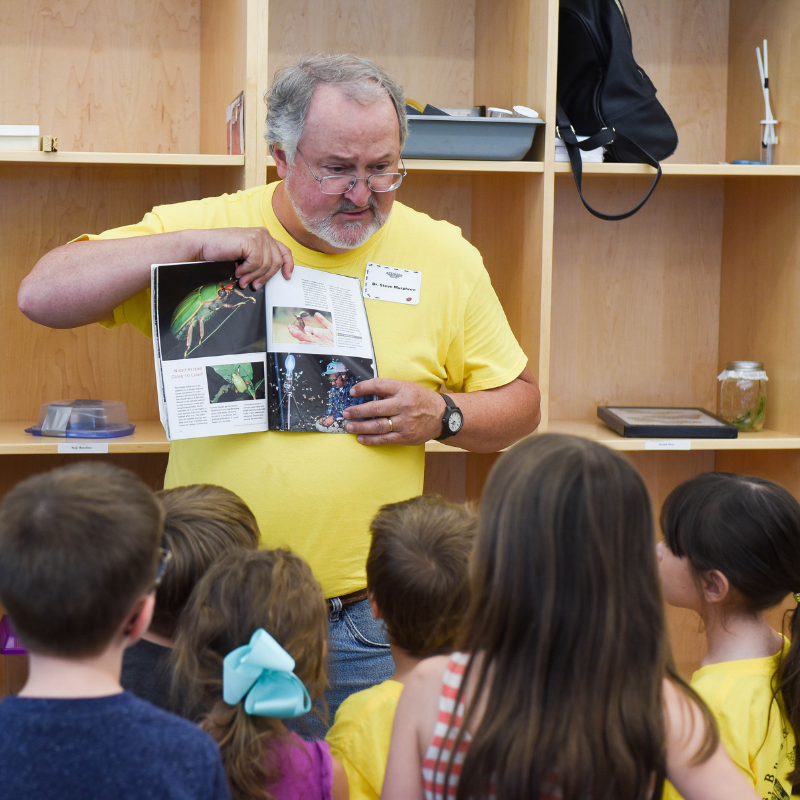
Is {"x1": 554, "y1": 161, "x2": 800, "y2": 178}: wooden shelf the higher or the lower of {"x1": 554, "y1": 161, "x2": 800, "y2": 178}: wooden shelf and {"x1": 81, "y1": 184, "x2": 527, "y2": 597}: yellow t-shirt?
the higher

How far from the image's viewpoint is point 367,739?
1.24 m

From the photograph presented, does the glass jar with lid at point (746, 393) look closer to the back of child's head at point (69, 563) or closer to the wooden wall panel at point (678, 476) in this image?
the wooden wall panel at point (678, 476)

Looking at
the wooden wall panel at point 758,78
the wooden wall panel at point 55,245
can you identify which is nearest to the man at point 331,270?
the wooden wall panel at point 55,245

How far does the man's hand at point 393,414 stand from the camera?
1608 mm

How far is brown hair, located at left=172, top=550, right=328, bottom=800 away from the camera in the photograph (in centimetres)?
103

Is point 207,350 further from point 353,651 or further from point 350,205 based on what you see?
point 353,651

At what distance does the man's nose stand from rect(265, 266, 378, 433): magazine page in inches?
5.9

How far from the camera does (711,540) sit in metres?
1.44

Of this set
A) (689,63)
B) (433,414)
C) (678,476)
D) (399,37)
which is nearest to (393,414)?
(433,414)

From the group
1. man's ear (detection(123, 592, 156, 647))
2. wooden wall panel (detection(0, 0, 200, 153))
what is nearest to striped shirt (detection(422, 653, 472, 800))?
man's ear (detection(123, 592, 156, 647))

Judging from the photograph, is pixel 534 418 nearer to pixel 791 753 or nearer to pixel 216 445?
pixel 216 445

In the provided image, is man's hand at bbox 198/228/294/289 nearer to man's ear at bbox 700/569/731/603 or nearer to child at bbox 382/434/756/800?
child at bbox 382/434/756/800

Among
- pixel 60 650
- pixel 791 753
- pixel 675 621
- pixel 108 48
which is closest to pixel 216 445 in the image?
pixel 60 650

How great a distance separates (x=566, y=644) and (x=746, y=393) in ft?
6.04
